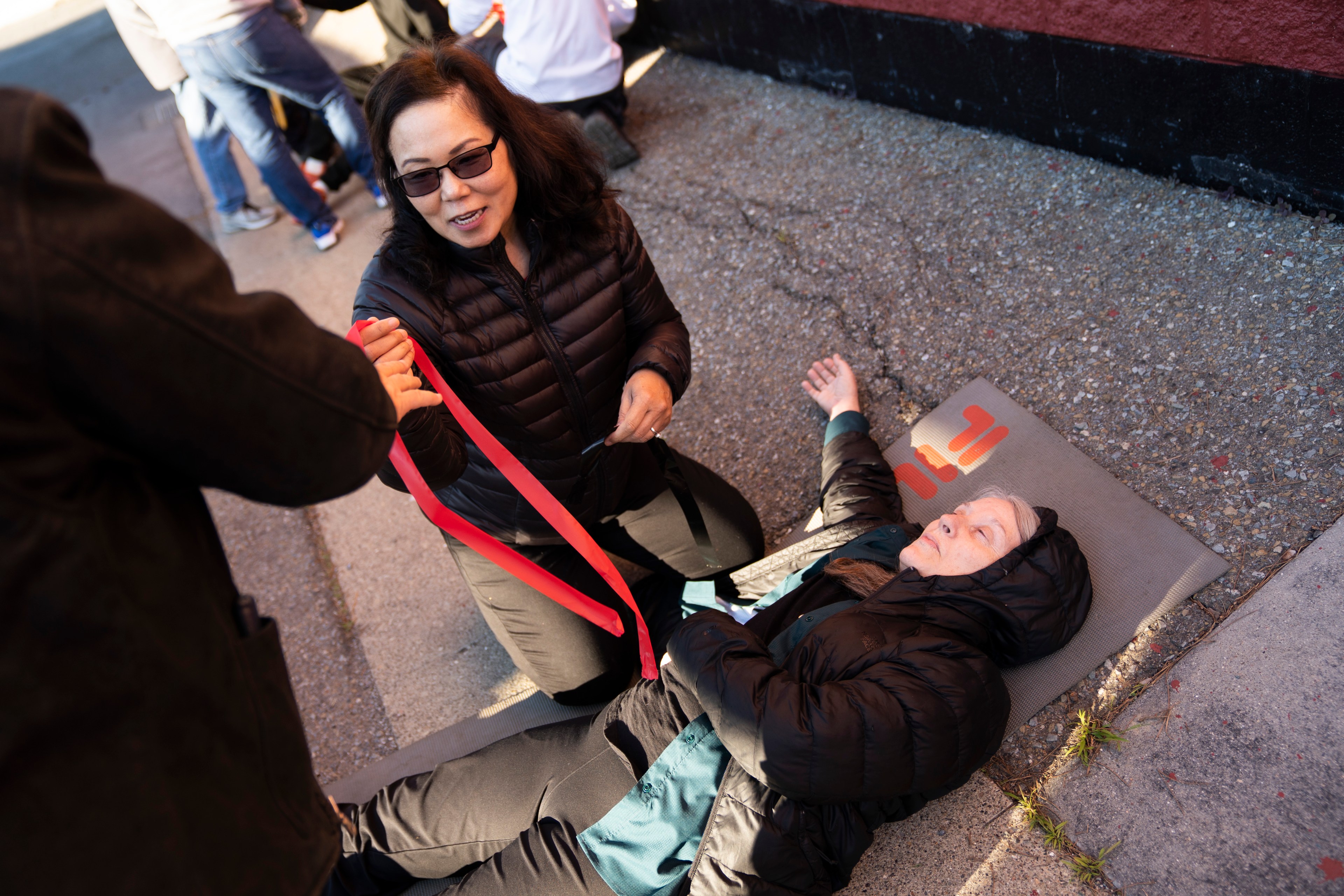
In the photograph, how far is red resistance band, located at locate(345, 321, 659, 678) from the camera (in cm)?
188

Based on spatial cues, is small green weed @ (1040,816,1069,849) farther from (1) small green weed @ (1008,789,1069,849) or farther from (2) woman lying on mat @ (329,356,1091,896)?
(2) woman lying on mat @ (329,356,1091,896)

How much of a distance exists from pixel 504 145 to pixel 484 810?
1627 millimetres

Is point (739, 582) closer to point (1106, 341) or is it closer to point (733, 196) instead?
point (1106, 341)

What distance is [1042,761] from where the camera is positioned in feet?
6.59

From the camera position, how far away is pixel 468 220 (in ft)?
6.42

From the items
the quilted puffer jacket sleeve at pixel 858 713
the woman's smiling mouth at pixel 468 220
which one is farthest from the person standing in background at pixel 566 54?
the quilted puffer jacket sleeve at pixel 858 713

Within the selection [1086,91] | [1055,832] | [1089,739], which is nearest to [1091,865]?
[1055,832]

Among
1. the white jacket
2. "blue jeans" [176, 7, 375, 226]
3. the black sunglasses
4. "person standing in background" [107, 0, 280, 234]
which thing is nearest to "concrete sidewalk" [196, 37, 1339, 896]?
the white jacket

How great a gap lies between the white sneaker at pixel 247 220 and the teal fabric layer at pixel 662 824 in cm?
443

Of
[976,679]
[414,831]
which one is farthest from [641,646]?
[976,679]

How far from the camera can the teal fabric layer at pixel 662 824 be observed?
6.09ft

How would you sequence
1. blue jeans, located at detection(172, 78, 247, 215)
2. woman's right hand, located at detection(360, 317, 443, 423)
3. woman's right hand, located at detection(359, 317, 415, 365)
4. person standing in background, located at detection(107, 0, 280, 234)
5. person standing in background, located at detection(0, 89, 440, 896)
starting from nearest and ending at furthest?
person standing in background, located at detection(0, 89, 440, 896), woman's right hand, located at detection(360, 317, 443, 423), woman's right hand, located at detection(359, 317, 415, 365), person standing in background, located at detection(107, 0, 280, 234), blue jeans, located at detection(172, 78, 247, 215)

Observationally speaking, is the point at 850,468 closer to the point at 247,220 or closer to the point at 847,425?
the point at 847,425

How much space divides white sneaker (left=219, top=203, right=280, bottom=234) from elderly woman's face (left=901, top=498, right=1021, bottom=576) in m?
4.50
